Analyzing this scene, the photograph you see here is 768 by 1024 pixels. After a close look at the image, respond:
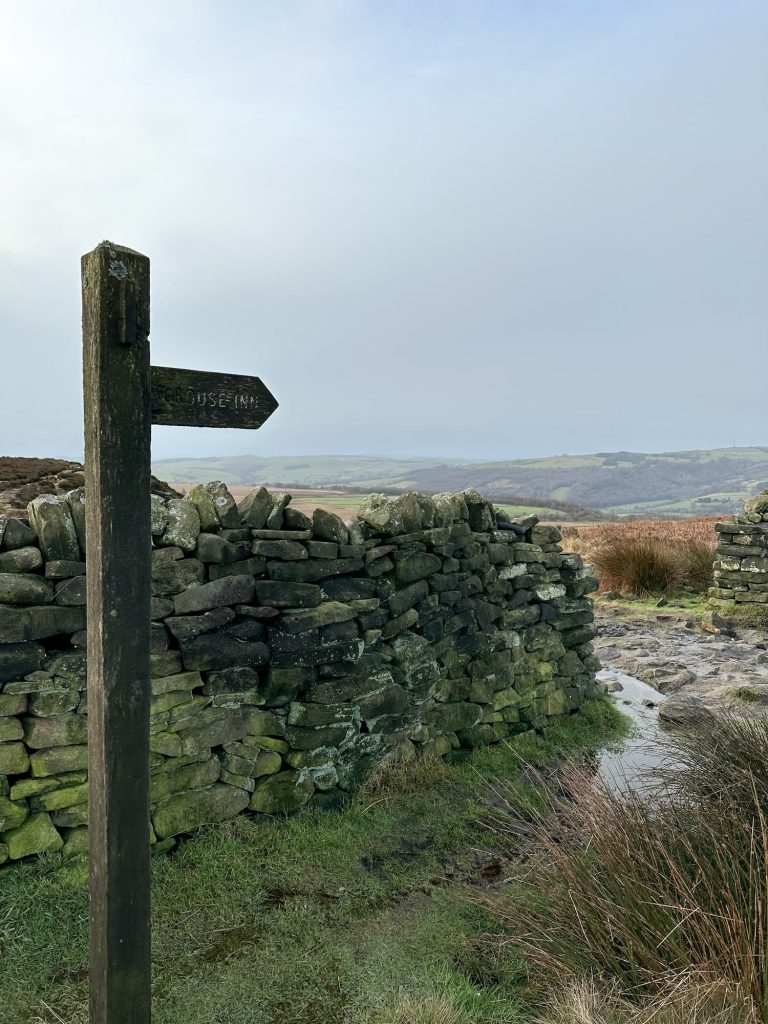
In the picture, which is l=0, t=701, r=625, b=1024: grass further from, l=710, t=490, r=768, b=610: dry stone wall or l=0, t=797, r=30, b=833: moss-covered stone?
l=710, t=490, r=768, b=610: dry stone wall

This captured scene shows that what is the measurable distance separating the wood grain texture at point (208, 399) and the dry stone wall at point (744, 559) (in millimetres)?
12092

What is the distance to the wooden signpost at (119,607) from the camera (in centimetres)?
256

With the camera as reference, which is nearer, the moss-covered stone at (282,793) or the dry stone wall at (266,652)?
the dry stone wall at (266,652)

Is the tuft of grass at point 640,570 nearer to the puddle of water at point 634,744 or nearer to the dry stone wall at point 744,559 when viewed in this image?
the dry stone wall at point 744,559

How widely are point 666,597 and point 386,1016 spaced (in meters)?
12.9

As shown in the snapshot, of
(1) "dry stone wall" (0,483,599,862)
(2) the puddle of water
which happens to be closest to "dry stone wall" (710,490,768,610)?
(2) the puddle of water

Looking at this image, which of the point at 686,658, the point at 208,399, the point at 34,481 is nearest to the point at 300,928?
the point at 208,399

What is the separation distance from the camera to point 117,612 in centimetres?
261

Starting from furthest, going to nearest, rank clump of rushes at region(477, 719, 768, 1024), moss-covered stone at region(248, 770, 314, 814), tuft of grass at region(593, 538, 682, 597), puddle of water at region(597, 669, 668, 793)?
tuft of grass at region(593, 538, 682, 597), puddle of water at region(597, 669, 668, 793), moss-covered stone at region(248, 770, 314, 814), clump of rushes at region(477, 719, 768, 1024)

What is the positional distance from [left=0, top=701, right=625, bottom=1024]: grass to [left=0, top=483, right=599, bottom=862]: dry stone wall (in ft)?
0.80

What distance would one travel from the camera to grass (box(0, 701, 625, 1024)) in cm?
319

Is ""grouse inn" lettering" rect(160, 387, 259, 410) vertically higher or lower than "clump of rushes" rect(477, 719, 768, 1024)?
higher

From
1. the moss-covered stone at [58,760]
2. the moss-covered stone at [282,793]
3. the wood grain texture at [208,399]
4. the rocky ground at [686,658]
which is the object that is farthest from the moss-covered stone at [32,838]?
the rocky ground at [686,658]

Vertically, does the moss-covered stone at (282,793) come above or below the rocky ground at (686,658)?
above
